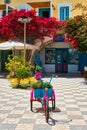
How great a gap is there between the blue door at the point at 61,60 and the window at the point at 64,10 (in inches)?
125

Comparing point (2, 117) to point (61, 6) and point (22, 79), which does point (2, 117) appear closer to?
point (22, 79)

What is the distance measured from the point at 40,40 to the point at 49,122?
18254 mm

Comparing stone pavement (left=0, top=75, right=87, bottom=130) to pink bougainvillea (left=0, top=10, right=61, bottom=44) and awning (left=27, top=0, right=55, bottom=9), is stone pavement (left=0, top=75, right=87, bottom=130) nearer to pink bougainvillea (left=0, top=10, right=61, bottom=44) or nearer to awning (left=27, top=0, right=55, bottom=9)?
pink bougainvillea (left=0, top=10, right=61, bottom=44)

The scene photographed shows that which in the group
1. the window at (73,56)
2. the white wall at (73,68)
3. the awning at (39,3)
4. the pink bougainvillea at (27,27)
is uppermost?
Result: the awning at (39,3)

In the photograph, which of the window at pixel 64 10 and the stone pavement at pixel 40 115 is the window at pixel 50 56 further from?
the stone pavement at pixel 40 115

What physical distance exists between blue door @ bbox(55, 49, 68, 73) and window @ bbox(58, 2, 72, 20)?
10.4ft

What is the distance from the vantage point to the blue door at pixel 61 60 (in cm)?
2806

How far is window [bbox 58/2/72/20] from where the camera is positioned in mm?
27328

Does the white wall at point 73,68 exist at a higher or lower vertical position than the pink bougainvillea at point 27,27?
lower

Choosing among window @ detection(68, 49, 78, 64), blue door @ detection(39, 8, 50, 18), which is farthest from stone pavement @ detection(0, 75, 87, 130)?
blue door @ detection(39, 8, 50, 18)

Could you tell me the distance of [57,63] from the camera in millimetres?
28344

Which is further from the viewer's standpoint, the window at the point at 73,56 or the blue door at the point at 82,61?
the window at the point at 73,56

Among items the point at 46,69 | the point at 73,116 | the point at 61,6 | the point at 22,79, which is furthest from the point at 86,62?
the point at 73,116

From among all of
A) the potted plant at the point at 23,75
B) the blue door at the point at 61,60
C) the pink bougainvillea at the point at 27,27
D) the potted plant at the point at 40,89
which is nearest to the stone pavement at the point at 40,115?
the potted plant at the point at 40,89
